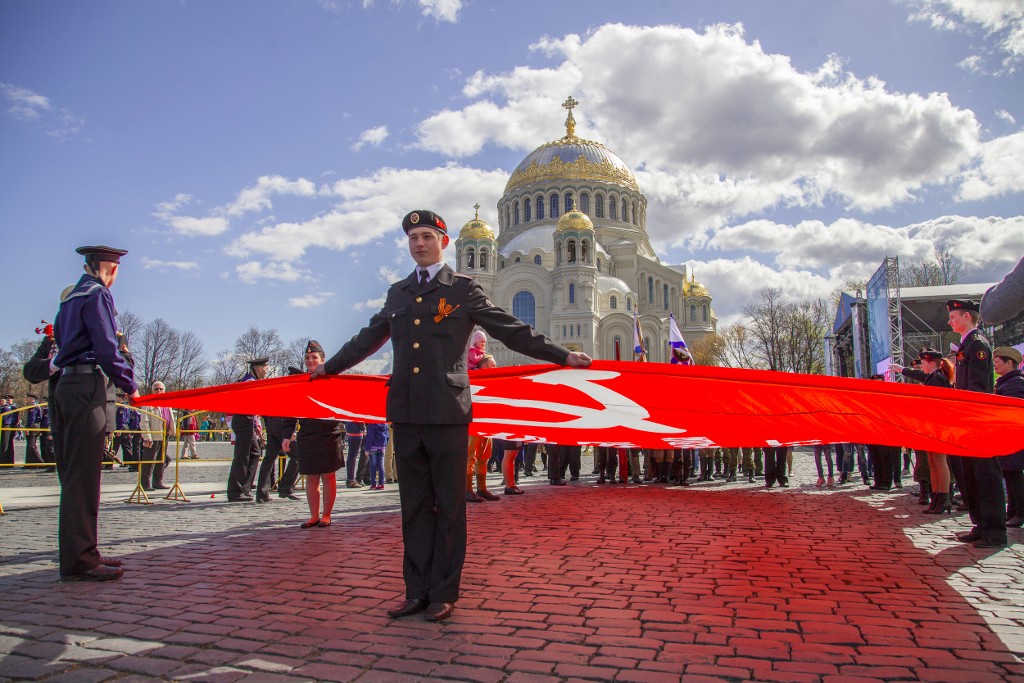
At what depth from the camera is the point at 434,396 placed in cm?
424

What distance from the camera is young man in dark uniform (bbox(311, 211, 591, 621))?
4207mm

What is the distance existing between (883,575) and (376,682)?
12.5 ft

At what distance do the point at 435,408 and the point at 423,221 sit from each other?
119 centimetres

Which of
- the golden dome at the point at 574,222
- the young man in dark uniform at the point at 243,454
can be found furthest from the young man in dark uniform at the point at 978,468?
the golden dome at the point at 574,222

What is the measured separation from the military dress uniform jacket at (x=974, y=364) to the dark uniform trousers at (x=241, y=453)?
858 centimetres

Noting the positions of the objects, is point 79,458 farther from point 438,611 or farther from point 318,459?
point 438,611

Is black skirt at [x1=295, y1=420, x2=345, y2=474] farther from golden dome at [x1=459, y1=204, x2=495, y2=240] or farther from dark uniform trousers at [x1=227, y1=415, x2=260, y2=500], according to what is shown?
golden dome at [x1=459, y1=204, x2=495, y2=240]

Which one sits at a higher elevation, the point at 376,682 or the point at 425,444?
the point at 425,444

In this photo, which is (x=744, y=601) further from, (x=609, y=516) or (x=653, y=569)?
(x=609, y=516)

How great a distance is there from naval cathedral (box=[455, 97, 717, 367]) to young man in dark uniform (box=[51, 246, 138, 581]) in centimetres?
6238

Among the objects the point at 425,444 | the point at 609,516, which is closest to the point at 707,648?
the point at 425,444

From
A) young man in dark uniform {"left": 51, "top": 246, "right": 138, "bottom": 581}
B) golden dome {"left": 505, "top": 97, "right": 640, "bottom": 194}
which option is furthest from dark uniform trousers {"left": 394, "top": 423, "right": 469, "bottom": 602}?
golden dome {"left": 505, "top": 97, "right": 640, "bottom": 194}

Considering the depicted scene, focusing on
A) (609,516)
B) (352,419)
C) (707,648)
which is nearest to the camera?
(707,648)

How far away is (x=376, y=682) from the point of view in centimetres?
296
